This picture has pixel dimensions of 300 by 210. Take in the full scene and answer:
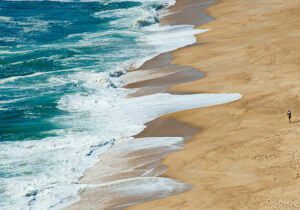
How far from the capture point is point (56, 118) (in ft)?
65.3

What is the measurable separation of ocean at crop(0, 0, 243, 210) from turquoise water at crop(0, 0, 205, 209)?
4 cm

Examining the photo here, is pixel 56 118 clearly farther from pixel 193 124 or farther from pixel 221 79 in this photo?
pixel 221 79

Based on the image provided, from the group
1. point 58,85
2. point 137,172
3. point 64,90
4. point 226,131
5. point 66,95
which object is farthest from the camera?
point 58,85

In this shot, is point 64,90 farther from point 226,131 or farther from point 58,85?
point 226,131

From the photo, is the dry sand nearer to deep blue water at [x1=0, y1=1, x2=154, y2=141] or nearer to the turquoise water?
the turquoise water

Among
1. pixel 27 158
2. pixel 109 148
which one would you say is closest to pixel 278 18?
pixel 109 148

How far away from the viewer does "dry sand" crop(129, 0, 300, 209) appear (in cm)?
1236

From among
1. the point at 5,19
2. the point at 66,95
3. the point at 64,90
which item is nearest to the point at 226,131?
the point at 66,95

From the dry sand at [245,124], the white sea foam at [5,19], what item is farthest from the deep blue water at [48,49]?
the dry sand at [245,124]

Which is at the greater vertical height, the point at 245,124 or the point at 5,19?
the point at 5,19

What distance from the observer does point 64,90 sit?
23.3 metres

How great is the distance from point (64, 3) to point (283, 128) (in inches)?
1425

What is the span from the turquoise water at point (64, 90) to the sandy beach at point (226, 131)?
1.10 metres

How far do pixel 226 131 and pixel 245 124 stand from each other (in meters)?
0.82
